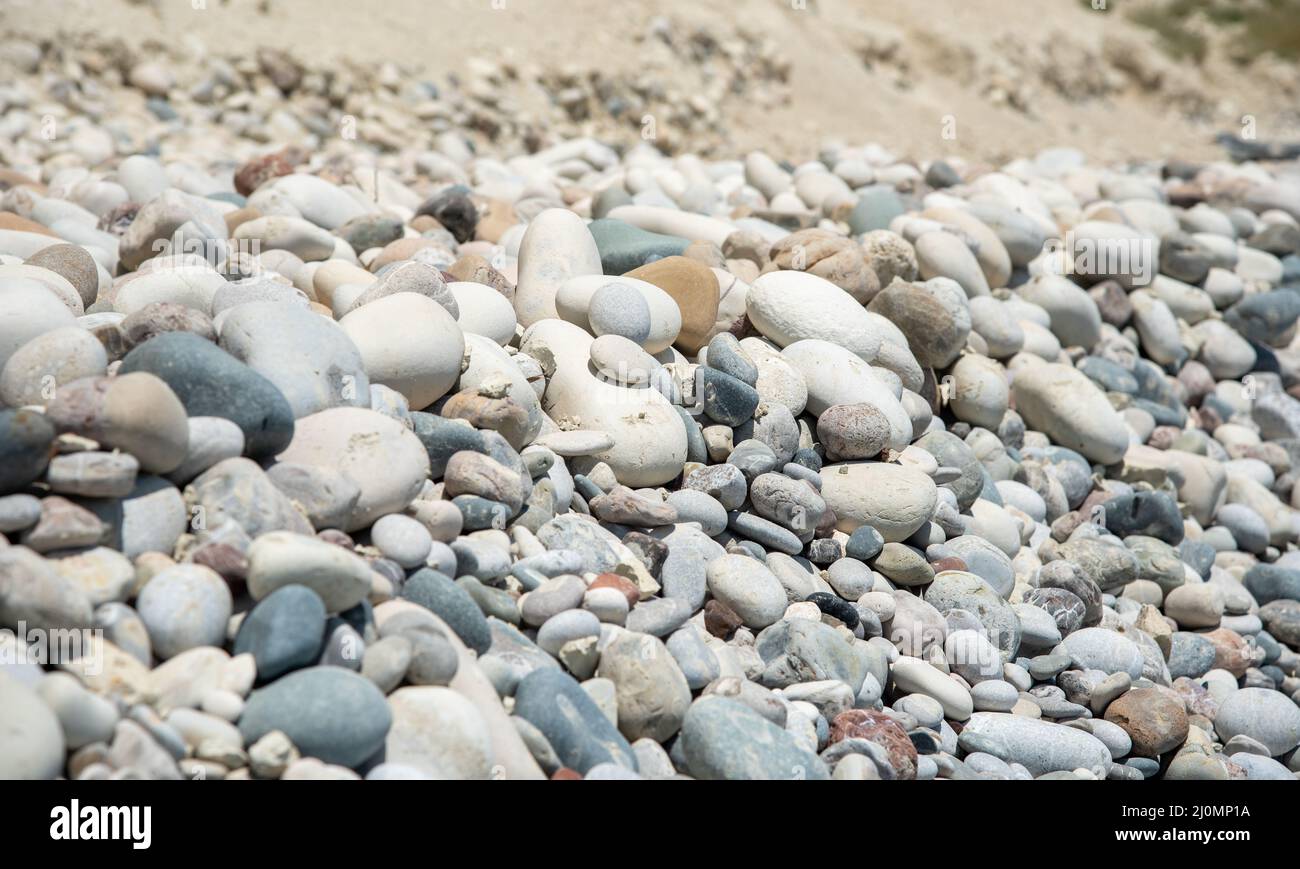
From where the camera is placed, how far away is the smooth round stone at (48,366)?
106 inches

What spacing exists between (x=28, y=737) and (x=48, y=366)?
1095 millimetres

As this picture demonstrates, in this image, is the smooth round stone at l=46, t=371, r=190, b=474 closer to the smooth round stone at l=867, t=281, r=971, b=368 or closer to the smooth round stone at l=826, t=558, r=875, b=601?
the smooth round stone at l=826, t=558, r=875, b=601

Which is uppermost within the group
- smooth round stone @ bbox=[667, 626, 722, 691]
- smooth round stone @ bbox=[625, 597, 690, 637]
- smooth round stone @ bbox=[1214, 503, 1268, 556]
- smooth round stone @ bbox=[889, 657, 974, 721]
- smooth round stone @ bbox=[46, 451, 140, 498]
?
smooth round stone @ bbox=[46, 451, 140, 498]

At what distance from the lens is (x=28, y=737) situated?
6.44 feet

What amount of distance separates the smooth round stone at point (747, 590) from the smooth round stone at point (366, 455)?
35.3 inches

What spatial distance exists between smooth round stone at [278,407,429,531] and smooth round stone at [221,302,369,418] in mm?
73

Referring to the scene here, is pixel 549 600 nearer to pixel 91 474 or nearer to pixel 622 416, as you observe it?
pixel 622 416

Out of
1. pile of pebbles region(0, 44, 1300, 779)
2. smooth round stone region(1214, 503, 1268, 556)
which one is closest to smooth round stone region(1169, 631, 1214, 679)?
pile of pebbles region(0, 44, 1300, 779)

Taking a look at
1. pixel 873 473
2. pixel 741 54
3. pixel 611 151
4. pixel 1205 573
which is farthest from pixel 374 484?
pixel 741 54

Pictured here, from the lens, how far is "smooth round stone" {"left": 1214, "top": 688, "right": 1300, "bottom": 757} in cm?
376

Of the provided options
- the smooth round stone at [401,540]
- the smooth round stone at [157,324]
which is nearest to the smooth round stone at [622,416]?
the smooth round stone at [401,540]

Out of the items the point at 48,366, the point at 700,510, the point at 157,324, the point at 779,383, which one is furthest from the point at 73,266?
the point at 779,383

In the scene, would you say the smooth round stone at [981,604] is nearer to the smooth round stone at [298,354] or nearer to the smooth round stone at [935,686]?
the smooth round stone at [935,686]

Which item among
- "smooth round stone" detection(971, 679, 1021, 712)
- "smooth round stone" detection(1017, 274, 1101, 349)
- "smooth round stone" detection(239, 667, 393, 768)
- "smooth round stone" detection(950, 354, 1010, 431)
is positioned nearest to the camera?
"smooth round stone" detection(239, 667, 393, 768)
